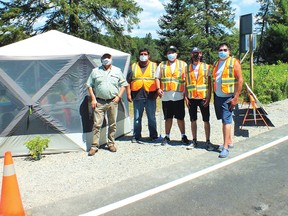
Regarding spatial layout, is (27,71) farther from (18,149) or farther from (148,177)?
(148,177)

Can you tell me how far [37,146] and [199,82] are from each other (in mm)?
3128

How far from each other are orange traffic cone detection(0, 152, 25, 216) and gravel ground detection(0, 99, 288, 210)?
35 centimetres

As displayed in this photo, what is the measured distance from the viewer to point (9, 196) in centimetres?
382

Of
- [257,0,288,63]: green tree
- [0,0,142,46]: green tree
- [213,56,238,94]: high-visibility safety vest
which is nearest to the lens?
[213,56,238,94]: high-visibility safety vest

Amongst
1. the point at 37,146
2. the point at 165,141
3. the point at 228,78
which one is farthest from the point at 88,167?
the point at 228,78

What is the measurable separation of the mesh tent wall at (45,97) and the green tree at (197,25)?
36506 millimetres

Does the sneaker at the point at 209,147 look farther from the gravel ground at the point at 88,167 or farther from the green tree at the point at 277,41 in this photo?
the green tree at the point at 277,41

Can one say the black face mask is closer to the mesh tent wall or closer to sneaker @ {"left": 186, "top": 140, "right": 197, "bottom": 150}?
sneaker @ {"left": 186, "top": 140, "right": 197, "bottom": 150}

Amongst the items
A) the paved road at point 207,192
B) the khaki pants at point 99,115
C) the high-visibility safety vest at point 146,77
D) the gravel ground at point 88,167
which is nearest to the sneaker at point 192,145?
the gravel ground at point 88,167

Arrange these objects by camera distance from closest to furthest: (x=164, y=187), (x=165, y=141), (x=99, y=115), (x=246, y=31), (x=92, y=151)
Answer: (x=164, y=187) < (x=92, y=151) < (x=99, y=115) < (x=165, y=141) < (x=246, y=31)

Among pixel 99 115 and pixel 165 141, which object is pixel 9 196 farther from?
pixel 165 141

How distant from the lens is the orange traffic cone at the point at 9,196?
3.79m

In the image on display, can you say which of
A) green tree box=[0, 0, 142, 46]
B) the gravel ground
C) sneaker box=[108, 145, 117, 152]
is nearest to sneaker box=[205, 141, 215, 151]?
the gravel ground

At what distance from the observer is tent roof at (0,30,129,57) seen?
648cm
